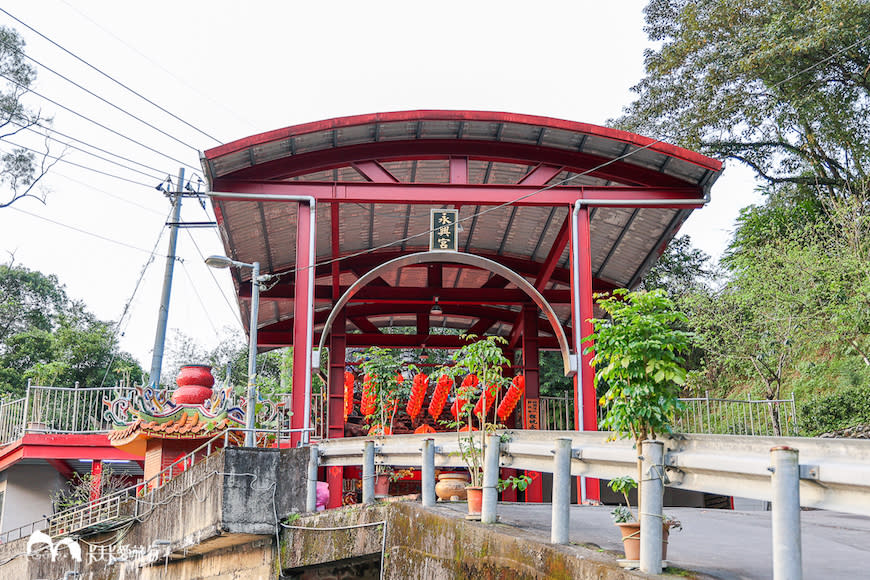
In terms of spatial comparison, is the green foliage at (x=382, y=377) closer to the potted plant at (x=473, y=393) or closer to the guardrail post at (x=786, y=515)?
the potted plant at (x=473, y=393)

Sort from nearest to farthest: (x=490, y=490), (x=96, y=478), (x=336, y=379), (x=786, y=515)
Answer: (x=786, y=515)
(x=490, y=490)
(x=336, y=379)
(x=96, y=478)

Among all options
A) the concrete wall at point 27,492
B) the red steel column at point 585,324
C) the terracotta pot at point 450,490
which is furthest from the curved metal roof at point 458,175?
the concrete wall at point 27,492

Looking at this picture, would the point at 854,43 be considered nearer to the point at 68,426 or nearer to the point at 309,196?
the point at 309,196

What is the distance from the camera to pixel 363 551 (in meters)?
8.95

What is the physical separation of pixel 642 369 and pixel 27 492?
793 inches

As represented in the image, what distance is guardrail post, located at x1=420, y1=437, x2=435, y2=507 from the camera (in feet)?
27.5

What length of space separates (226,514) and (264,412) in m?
4.98

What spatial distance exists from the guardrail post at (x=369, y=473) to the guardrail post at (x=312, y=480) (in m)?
1.06

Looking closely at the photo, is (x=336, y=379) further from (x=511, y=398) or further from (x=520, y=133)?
(x=520, y=133)

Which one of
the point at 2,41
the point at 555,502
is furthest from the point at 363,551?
the point at 2,41

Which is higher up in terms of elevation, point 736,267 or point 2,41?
point 2,41

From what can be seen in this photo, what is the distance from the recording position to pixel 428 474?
331 inches

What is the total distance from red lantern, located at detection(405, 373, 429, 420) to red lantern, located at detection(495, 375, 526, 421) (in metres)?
1.77

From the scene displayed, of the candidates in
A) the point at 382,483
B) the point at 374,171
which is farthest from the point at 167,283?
the point at 382,483
